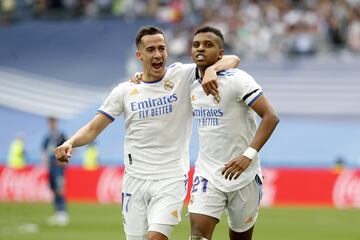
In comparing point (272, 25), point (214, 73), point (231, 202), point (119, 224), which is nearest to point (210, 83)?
point (214, 73)

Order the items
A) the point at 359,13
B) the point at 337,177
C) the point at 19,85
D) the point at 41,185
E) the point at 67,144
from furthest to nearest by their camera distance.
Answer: the point at 19,85 → the point at 359,13 → the point at 41,185 → the point at 337,177 → the point at 67,144

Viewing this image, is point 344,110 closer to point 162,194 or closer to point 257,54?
point 257,54

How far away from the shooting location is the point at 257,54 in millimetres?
36938

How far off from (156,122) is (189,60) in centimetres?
2473

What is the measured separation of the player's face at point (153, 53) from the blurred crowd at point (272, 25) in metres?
24.1

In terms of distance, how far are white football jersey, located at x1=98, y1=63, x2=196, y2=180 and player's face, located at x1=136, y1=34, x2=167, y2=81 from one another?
17 cm

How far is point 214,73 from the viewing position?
11352 mm

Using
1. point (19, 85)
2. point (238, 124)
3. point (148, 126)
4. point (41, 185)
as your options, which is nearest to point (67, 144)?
point (148, 126)

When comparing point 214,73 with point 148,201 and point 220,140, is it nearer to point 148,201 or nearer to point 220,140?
point 220,140

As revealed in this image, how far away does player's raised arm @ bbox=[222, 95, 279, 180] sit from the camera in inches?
432

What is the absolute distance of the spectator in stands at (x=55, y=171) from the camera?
23328mm

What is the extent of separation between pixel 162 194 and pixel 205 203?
1.50 feet

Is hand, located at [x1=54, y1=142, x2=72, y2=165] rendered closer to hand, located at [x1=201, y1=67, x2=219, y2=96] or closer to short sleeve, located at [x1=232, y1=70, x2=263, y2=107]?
hand, located at [x1=201, y1=67, x2=219, y2=96]

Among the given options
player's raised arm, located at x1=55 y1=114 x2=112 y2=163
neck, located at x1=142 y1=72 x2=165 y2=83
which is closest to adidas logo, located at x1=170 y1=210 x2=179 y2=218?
player's raised arm, located at x1=55 y1=114 x2=112 y2=163
